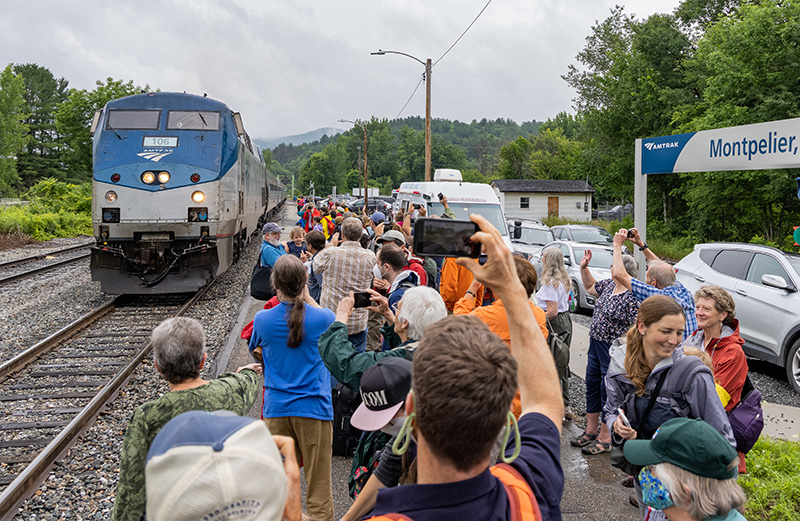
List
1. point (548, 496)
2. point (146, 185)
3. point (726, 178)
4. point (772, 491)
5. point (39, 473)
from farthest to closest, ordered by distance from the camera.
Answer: point (726, 178)
point (146, 185)
point (39, 473)
point (772, 491)
point (548, 496)

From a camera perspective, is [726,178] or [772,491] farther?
[726,178]

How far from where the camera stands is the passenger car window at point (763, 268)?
8.39 m

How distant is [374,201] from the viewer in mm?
44125

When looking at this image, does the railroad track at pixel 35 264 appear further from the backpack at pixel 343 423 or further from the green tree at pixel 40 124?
the green tree at pixel 40 124

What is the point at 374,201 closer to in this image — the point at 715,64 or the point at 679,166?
the point at 715,64

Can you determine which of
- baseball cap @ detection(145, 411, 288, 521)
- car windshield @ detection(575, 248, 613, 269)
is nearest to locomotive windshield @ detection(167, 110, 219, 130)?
car windshield @ detection(575, 248, 613, 269)

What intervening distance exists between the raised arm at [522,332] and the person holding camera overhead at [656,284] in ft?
9.45

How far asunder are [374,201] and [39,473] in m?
39.4

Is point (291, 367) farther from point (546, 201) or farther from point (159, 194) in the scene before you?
point (546, 201)

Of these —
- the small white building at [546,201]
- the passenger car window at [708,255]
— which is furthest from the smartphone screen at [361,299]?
the small white building at [546,201]

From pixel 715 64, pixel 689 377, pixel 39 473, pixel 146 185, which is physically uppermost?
pixel 715 64

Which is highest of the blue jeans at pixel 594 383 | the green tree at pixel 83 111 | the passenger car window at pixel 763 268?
the green tree at pixel 83 111

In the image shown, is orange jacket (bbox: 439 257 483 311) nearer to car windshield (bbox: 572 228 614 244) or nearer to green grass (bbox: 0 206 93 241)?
car windshield (bbox: 572 228 614 244)

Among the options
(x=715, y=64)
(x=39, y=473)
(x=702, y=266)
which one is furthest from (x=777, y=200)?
(x=39, y=473)
